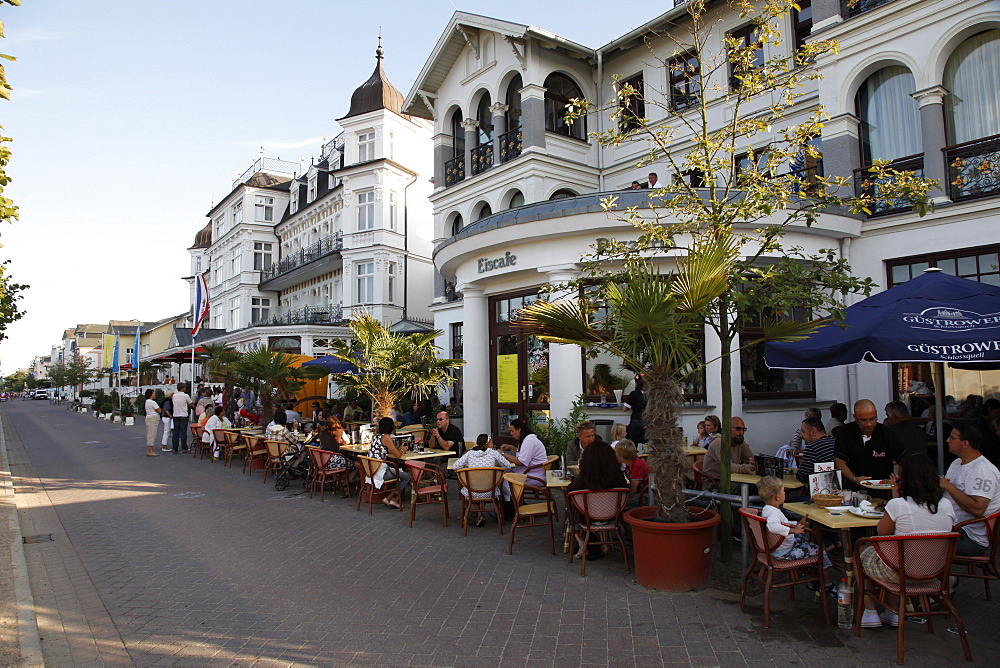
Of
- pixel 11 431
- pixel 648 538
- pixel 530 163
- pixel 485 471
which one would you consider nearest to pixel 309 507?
pixel 485 471

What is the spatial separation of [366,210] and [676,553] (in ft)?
93.3

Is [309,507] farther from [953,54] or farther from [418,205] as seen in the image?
[418,205]

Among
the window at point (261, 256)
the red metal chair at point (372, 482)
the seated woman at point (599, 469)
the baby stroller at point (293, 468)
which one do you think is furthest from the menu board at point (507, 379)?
the window at point (261, 256)

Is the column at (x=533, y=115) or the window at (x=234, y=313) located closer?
the column at (x=533, y=115)

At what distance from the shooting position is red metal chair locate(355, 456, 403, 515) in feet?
31.0

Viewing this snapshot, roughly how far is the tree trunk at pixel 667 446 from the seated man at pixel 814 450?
1.75 metres

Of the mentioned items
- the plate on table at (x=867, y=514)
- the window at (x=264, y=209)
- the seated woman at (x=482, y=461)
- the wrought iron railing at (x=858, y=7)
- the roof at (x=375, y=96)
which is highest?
the roof at (x=375, y=96)

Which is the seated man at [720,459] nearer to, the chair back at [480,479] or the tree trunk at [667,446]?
the tree trunk at [667,446]

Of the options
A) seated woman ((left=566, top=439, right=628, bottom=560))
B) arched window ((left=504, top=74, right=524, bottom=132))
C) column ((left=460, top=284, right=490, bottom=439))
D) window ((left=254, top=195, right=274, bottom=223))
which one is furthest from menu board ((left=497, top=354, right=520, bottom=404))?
window ((left=254, top=195, right=274, bottom=223))

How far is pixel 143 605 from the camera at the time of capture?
570cm

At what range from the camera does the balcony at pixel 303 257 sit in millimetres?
33037

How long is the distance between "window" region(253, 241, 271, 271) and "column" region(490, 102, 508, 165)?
26949 millimetres

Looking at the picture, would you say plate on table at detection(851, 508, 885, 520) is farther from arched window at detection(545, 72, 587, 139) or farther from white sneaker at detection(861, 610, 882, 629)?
arched window at detection(545, 72, 587, 139)

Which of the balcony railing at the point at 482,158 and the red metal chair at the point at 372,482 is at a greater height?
the balcony railing at the point at 482,158
